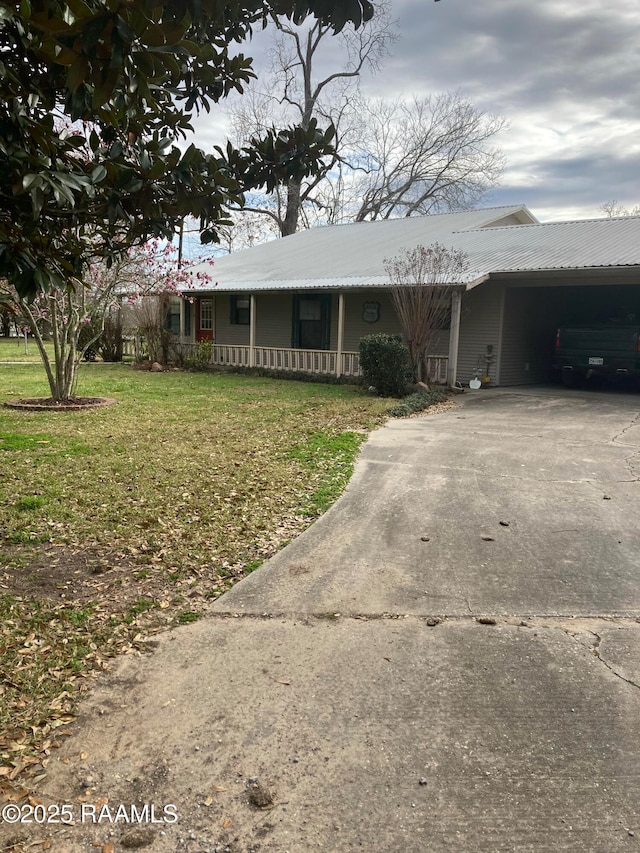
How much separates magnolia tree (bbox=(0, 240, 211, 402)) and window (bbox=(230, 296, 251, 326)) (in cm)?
632

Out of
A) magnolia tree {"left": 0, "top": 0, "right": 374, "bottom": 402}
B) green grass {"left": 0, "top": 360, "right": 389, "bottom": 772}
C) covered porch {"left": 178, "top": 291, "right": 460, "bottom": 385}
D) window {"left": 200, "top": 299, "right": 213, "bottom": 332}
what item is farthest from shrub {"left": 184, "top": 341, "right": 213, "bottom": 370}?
magnolia tree {"left": 0, "top": 0, "right": 374, "bottom": 402}

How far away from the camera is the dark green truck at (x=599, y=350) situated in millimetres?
13711

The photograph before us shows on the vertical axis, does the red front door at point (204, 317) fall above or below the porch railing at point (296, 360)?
above

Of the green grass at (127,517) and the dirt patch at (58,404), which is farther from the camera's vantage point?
the dirt patch at (58,404)

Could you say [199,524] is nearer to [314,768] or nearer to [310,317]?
[314,768]

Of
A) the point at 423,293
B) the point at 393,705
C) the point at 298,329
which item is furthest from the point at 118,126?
the point at 298,329

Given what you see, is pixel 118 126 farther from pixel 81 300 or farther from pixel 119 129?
pixel 81 300

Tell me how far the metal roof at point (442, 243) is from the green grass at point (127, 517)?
19.8 feet

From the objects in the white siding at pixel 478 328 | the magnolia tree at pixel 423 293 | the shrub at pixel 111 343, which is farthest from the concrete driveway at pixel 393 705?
the shrub at pixel 111 343

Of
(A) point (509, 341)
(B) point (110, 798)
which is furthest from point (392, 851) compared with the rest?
(A) point (509, 341)

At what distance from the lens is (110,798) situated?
224 cm

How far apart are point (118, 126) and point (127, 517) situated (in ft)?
10.0

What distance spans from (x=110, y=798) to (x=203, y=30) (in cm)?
404

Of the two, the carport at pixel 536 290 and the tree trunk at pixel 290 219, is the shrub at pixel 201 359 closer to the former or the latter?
the carport at pixel 536 290
